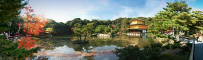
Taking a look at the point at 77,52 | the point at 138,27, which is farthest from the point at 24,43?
the point at 138,27

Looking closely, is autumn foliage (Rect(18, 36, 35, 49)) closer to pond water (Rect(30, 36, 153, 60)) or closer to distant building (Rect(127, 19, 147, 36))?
pond water (Rect(30, 36, 153, 60))

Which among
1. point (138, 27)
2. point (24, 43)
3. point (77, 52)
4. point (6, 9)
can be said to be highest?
point (6, 9)

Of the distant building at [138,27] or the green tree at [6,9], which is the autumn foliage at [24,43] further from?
the distant building at [138,27]

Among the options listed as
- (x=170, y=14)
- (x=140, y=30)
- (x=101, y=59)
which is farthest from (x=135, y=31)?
(x=101, y=59)

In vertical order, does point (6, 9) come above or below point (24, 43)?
above

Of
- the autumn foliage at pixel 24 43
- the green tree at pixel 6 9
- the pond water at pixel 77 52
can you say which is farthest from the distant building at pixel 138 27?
the green tree at pixel 6 9

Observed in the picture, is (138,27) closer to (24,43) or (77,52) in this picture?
(77,52)

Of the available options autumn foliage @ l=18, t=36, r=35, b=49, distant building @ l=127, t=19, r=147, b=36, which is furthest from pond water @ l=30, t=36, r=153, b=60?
distant building @ l=127, t=19, r=147, b=36

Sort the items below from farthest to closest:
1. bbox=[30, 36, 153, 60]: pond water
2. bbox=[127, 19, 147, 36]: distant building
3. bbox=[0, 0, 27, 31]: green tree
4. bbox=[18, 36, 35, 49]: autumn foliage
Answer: bbox=[127, 19, 147, 36]: distant building, bbox=[18, 36, 35, 49]: autumn foliage, bbox=[30, 36, 153, 60]: pond water, bbox=[0, 0, 27, 31]: green tree

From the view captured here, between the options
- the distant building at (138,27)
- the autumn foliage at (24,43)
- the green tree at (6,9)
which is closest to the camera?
the green tree at (6,9)

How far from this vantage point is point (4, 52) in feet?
13.4

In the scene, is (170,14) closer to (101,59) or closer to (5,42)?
(101,59)

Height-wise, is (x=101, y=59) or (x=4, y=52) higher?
(x=4, y=52)

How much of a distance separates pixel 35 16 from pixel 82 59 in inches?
670
